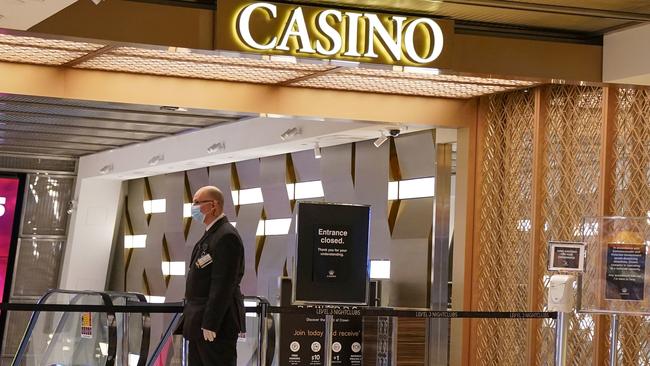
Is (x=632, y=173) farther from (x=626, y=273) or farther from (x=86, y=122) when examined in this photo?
(x=86, y=122)

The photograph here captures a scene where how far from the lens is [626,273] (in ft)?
26.3

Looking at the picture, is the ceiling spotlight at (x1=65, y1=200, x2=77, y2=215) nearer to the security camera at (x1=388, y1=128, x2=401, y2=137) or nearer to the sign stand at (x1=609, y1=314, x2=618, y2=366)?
the security camera at (x1=388, y1=128, x2=401, y2=137)

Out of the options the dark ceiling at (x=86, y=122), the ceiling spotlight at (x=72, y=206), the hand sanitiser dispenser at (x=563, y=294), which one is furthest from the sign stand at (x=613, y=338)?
the ceiling spotlight at (x=72, y=206)

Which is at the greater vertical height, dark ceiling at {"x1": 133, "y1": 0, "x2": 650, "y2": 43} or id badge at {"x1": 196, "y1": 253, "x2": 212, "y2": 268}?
dark ceiling at {"x1": 133, "y1": 0, "x2": 650, "y2": 43}

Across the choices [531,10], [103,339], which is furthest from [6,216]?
[531,10]

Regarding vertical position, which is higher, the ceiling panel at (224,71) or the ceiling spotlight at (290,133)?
the ceiling panel at (224,71)

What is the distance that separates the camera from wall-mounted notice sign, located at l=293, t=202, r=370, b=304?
8.02 m

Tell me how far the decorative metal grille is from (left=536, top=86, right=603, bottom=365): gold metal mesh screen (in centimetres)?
22

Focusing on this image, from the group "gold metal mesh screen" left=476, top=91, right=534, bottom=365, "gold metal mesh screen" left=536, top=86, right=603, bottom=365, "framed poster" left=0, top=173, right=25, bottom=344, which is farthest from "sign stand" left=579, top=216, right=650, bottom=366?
"framed poster" left=0, top=173, right=25, bottom=344

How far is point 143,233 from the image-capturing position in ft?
65.5

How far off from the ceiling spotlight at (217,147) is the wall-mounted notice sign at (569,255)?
7.26 meters

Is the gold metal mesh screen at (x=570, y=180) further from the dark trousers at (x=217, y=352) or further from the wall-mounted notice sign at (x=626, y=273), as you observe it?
the dark trousers at (x=217, y=352)

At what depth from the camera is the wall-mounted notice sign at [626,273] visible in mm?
8008

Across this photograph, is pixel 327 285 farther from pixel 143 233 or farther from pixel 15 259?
pixel 15 259
